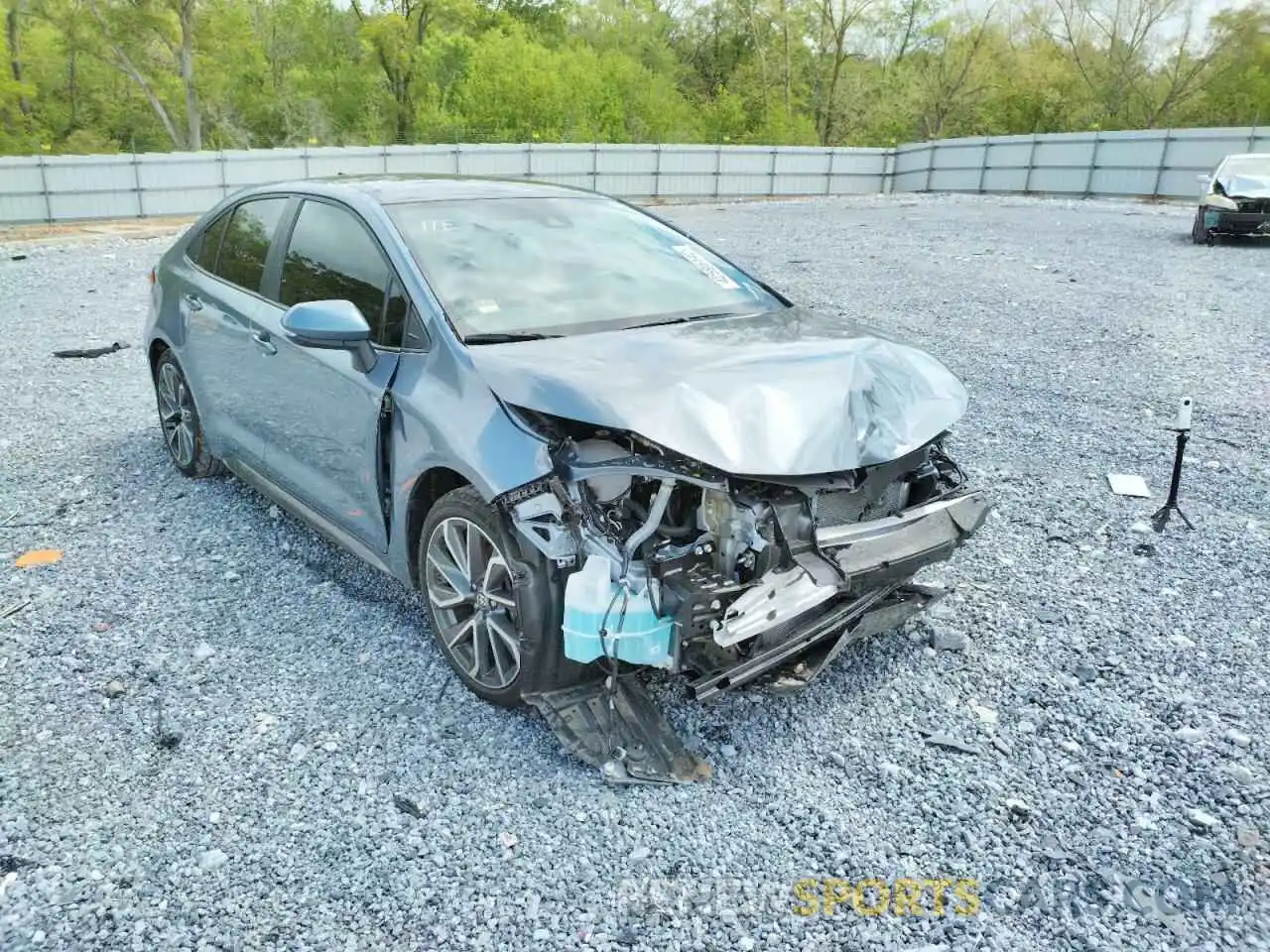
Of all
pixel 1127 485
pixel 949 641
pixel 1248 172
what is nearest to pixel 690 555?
pixel 949 641

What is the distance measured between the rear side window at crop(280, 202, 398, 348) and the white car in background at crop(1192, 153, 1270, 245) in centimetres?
1479

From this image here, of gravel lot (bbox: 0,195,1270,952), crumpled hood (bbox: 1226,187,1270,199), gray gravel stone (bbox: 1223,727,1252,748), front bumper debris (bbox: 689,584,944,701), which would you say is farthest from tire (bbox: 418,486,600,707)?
crumpled hood (bbox: 1226,187,1270,199)

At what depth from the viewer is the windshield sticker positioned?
14.0 ft

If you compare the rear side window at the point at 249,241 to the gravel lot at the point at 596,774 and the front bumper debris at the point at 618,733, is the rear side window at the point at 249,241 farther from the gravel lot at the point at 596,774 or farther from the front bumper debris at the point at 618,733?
the front bumper debris at the point at 618,733

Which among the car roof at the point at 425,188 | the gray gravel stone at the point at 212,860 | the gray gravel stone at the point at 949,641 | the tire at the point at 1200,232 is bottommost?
the gray gravel stone at the point at 212,860

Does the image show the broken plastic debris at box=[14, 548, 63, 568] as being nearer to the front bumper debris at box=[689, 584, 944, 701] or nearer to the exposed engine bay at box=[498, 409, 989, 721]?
the exposed engine bay at box=[498, 409, 989, 721]

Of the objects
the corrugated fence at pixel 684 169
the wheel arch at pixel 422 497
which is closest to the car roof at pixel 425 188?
the wheel arch at pixel 422 497

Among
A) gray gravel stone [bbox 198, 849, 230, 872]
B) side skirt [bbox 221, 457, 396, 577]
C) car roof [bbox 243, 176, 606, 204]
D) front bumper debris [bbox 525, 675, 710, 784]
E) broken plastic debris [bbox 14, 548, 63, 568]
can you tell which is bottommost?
broken plastic debris [bbox 14, 548, 63, 568]

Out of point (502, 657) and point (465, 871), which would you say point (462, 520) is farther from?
point (465, 871)

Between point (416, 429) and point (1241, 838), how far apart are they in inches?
112

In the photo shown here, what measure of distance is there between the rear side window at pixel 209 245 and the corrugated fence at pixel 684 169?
63.2ft

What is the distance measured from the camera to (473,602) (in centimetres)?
333

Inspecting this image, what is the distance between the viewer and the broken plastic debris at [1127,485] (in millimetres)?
5258

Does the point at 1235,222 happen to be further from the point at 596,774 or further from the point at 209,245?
the point at 596,774
